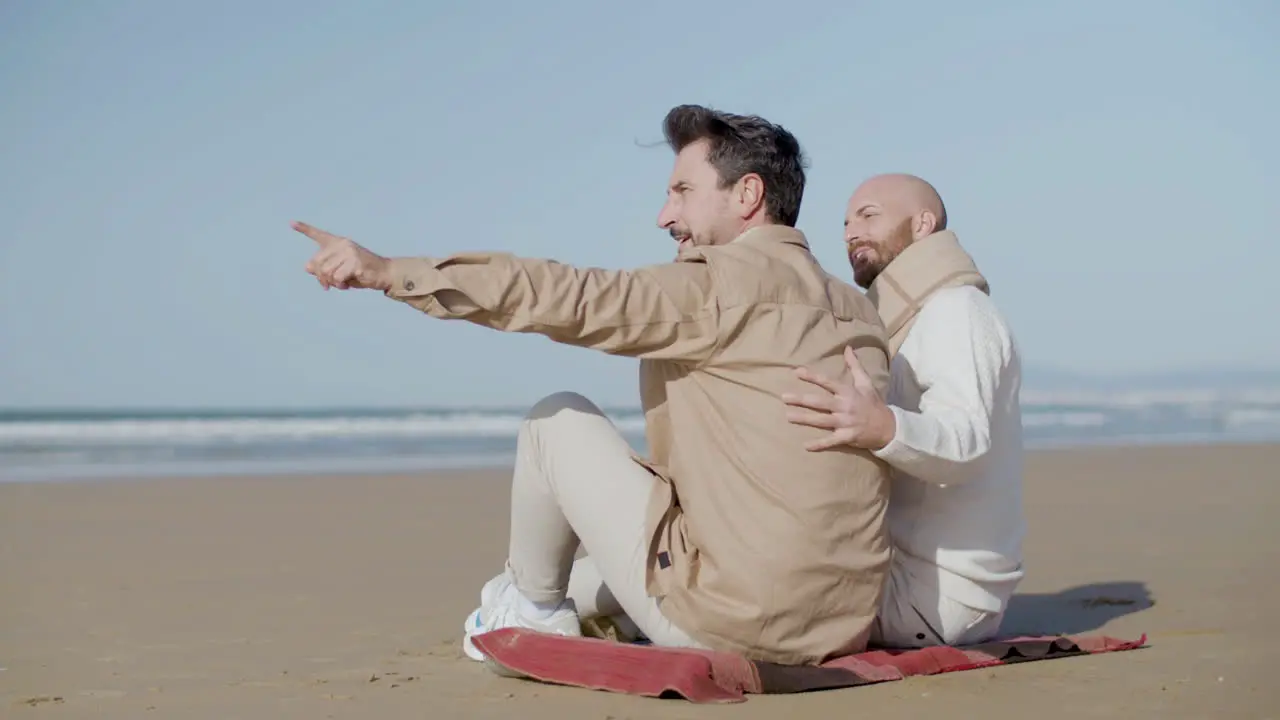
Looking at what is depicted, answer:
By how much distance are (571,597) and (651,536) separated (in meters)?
0.73

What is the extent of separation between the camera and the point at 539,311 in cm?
285

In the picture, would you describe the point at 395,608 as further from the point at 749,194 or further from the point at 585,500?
the point at 749,194

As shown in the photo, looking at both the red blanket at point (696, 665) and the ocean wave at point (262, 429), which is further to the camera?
the ocean wave at point (262, 429)

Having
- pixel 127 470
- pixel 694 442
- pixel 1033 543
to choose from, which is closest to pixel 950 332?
pixel 694 442

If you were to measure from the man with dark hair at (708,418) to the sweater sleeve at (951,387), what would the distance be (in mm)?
126

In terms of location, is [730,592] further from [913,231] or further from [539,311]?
[913,231]

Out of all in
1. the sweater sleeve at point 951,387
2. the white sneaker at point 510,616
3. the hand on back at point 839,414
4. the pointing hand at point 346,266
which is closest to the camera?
the pointing hand at point 346,266

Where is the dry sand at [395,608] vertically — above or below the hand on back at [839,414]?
below

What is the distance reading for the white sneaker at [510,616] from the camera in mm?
3689

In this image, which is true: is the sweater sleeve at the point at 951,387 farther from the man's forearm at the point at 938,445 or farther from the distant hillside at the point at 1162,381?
the distant hillside at the point at 1162,381

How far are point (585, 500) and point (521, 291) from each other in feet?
2.43

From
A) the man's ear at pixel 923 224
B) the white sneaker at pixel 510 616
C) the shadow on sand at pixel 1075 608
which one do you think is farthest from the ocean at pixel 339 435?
the man's ear at pixel 923 224

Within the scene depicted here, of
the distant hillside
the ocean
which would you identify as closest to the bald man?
the ocean

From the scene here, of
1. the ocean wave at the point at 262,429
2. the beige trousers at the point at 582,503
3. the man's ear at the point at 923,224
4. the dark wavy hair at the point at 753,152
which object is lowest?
the ocean wave at the point at 262,429
